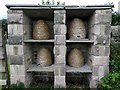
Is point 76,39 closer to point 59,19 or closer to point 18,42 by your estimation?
point 59,19

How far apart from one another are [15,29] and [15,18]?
7.9 inches

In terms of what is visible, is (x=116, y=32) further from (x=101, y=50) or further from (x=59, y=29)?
(x=59, y=29)

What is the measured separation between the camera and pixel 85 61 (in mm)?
4023

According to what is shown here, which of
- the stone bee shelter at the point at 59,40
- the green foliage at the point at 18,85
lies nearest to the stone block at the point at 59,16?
the stone bee shelter at the point at 59,40

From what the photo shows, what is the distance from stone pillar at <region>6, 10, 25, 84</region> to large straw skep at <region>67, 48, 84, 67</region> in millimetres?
1008

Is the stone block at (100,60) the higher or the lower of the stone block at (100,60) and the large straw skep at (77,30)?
the lower

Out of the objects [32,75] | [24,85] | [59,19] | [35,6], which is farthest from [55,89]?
[35,6]

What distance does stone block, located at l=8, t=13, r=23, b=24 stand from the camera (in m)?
3.19

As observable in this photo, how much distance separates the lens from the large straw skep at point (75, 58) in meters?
3.64

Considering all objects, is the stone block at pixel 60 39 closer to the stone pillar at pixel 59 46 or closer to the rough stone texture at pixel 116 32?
the stone pillar at pixel 59 46

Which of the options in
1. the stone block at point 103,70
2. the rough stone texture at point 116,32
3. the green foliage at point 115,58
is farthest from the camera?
the rough stone texture at point 116,32

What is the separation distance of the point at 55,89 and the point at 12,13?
5.37 ft

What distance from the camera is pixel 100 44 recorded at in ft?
10.5

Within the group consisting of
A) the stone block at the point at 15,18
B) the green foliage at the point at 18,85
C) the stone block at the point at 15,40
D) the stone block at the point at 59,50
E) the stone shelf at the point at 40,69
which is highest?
the stone block at the point at 15,18
